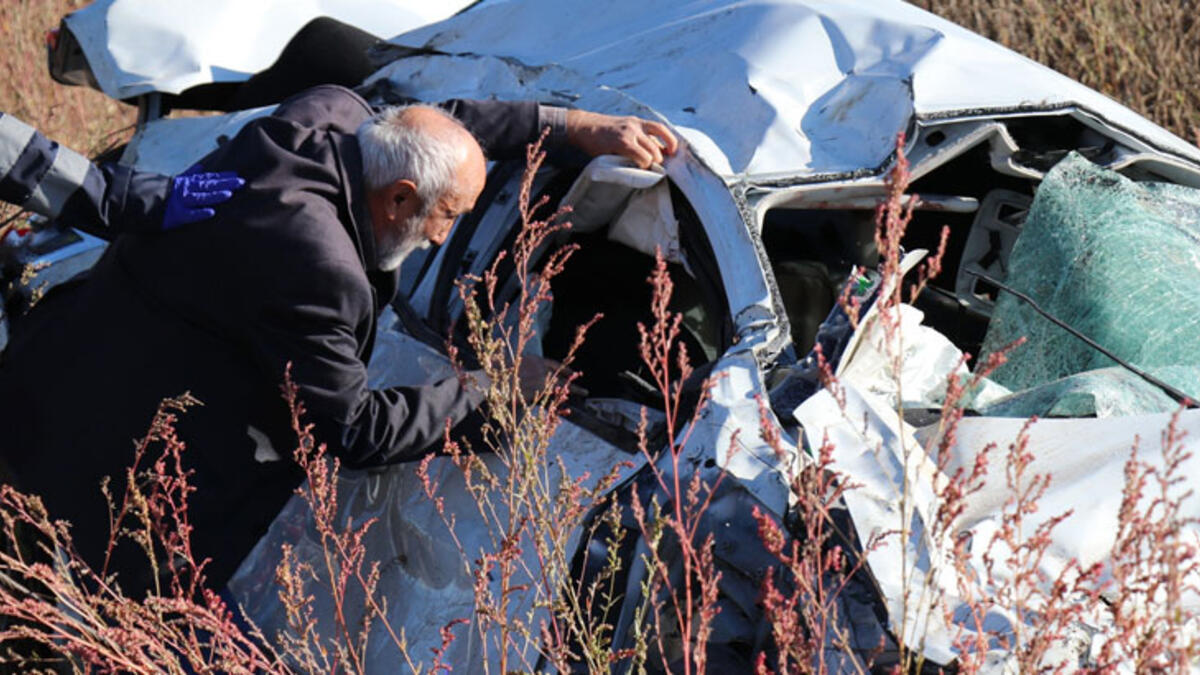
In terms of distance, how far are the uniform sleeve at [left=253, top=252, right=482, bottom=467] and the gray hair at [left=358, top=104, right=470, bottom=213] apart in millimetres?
240

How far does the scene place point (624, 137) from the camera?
3.35 m

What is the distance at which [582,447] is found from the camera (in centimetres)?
308

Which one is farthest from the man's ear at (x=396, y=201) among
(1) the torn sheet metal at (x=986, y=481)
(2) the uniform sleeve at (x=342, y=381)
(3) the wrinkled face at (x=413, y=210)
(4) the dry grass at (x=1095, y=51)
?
(4) the dry grass at (x=1095, y=51)

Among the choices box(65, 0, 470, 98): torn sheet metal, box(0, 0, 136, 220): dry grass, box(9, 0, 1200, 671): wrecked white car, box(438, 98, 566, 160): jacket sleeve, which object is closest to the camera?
box(9, 0, 1200, 671): wrecked white car

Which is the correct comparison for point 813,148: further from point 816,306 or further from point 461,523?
point 461,523

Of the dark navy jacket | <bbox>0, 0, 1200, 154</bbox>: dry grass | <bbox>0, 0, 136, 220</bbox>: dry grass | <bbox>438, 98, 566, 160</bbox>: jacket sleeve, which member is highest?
<bbox>438, 98, 566, 160</bbox>: jacket sleeve

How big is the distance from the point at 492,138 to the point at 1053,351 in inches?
53.0

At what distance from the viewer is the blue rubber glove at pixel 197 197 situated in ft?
10.0

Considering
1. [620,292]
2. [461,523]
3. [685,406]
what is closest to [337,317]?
[461,523]

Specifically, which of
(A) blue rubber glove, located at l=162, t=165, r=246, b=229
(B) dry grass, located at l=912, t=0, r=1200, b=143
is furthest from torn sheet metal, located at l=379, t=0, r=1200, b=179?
(B) dry grass, located at l=912, t=0, r=1200, b=143

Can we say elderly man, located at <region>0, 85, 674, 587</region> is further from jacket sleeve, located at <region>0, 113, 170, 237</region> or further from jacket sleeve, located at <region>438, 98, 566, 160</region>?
jacket sleeve, located at <region>438, 98, 566, 160</region>

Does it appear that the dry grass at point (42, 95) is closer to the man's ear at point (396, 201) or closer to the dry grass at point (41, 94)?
the dry grass at point (41, 94)

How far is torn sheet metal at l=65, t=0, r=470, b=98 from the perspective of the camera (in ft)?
16.3

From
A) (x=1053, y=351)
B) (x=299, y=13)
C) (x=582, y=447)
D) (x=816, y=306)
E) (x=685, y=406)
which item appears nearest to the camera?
(x=685, y=406)
